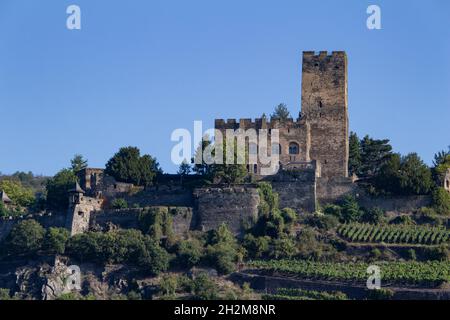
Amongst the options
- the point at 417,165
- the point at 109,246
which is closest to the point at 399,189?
the point at 417,165

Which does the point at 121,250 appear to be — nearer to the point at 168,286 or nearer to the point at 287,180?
the point at 168,286

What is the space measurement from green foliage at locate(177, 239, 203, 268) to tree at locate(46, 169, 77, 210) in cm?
727

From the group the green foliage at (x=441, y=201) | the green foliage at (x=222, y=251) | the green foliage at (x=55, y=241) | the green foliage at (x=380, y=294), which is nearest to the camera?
the green foliage at (x=380, y=294)

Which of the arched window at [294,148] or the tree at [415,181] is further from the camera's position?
the arched window at [294,148]

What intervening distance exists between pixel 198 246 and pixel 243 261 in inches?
78.0

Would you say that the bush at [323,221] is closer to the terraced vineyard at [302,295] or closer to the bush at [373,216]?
the bush at [373,216]

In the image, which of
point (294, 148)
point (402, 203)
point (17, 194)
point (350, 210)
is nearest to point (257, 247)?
point (350, 210)

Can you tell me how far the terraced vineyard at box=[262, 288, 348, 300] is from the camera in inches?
2362

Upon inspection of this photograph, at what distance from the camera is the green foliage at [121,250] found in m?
63.4

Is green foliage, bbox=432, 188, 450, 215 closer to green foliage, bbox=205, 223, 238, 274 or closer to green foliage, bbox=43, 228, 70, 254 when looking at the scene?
green foliage, bbox=205, 223, 238, 274

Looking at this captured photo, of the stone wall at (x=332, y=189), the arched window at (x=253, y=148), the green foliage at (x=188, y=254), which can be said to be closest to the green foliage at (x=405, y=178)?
the stone wall at (x=332, y=189)

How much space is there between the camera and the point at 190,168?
71.8m

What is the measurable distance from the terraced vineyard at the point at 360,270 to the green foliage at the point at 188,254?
7.03ft

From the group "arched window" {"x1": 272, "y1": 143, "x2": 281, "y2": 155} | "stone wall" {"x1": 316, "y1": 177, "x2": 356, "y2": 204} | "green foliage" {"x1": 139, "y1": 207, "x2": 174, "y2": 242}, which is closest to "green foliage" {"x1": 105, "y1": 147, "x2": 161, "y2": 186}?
"green foliage" {"x1": 139, "y1": 207, "x2": 174, "y2": 242}
